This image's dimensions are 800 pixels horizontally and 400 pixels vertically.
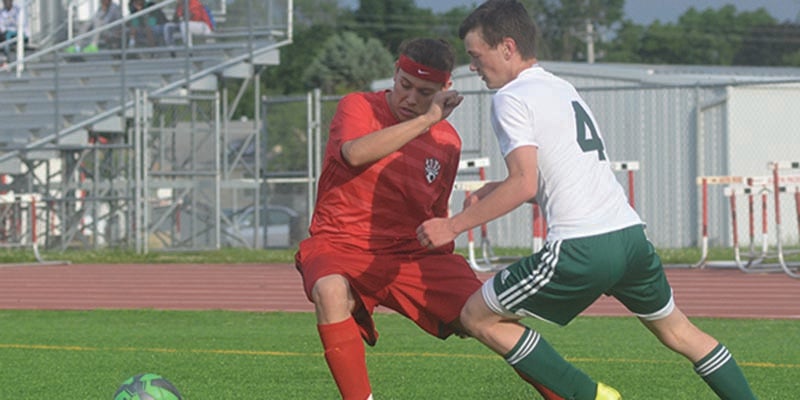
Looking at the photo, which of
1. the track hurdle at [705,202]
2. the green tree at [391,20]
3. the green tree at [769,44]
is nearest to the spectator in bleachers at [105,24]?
the track hurdle at [705,202]

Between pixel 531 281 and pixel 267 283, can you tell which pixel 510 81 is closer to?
pixel 531 281

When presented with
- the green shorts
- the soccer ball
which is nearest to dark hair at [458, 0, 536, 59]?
the green shorts

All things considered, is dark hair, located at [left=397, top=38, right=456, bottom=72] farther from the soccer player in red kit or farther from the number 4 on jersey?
the number 4 on jersey

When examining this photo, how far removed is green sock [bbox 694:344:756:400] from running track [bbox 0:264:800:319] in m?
6.59

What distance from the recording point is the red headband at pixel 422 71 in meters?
6.25

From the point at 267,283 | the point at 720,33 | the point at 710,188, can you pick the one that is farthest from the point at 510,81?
the point at 720,33

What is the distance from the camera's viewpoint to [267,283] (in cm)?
1630

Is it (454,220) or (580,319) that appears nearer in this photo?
(454,220)

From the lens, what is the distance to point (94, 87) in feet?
82.8

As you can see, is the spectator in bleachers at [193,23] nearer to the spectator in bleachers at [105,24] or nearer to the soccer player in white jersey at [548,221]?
the spectator in bleachers at [105,24]

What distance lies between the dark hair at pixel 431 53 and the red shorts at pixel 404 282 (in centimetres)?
90

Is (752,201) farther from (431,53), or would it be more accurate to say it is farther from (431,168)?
(431,53)

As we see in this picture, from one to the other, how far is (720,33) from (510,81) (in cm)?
10305

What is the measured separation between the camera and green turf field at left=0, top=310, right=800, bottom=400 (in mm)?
7629
